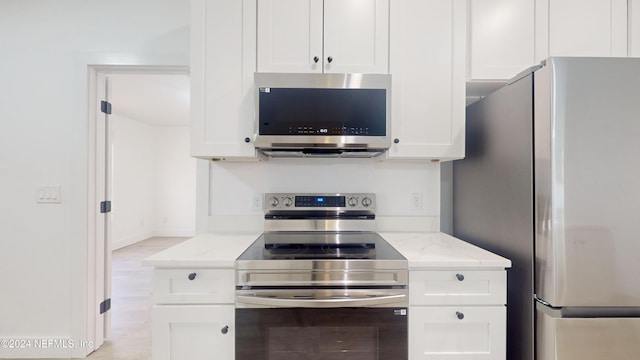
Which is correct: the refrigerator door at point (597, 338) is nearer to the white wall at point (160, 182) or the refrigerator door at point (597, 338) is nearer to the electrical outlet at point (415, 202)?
the electrical outlet at point (415, 202)

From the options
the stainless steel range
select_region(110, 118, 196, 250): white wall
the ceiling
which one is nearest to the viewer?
the stainless steel range

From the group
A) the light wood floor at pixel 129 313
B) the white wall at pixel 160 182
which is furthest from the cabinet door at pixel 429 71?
the white wall at pixel 160 182

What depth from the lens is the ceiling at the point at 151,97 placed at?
11.1ft

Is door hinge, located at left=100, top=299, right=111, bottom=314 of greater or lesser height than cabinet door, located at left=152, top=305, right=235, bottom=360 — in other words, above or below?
below

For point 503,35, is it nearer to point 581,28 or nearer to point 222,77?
point 581,28

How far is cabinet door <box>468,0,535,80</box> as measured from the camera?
1685 millimetres

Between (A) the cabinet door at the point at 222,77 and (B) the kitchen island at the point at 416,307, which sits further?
(A) the cabinet door at the point at 222,77

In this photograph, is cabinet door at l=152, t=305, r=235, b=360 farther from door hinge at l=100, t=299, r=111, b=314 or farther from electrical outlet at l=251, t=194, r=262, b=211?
door hinge at l=100, t=299, r=111, b=314

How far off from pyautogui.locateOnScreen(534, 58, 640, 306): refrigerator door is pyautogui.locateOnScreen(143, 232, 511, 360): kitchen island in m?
0.24

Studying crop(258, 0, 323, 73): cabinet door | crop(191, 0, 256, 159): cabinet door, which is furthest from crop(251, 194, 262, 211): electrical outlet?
crop(258, 0, 323, 73): cabinet door

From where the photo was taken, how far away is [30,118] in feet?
6.86

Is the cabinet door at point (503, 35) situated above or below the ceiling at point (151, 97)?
below

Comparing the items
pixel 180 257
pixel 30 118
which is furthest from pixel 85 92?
pixel 180 257

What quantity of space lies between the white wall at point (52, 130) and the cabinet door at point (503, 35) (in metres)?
1.85
